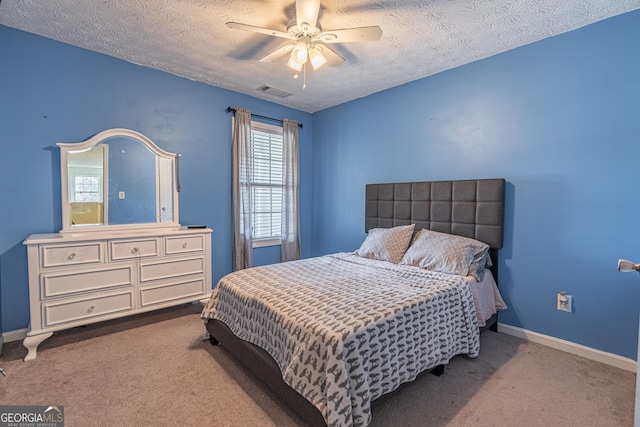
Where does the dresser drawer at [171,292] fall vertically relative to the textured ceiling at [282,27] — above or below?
below

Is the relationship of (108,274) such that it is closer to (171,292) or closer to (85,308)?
(85,308)

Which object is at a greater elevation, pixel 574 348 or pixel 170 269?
pixel 170 269

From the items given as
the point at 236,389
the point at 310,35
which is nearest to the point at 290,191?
the point at 310,35

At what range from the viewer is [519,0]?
2.00 m

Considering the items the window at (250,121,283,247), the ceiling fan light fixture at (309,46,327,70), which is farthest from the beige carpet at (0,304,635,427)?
the ceiling fan light fixture at (309,46,327,70)

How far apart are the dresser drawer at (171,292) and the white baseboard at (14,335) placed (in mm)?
966

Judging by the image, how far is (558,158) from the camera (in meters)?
2.42

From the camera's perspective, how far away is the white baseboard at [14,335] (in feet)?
8.03

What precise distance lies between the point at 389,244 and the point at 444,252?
60cm

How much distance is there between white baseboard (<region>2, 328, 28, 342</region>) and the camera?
2.45 metres

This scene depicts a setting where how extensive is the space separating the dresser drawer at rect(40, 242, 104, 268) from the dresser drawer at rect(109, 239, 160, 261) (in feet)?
0.28

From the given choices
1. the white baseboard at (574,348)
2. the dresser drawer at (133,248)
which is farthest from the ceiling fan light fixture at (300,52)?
the white baseboard at (574,348)

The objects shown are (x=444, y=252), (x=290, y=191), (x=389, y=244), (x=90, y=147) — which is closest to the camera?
(x=444, y=252)

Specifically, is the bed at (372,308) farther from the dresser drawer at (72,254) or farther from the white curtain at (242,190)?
the white curtain at (242,190)
